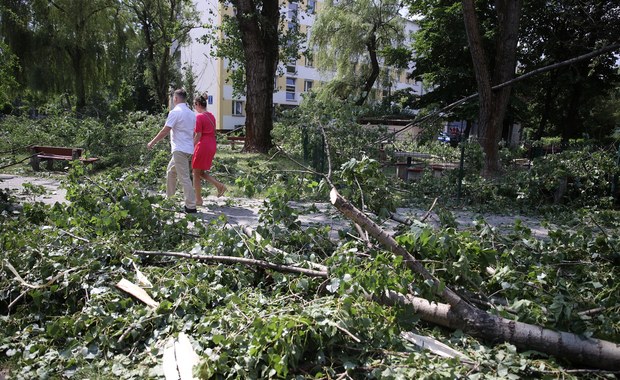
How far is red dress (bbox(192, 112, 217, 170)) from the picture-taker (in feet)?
24.4

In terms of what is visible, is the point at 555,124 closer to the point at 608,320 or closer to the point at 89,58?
the point at 89,58

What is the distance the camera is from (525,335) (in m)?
3.20

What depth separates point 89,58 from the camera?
79.6ft

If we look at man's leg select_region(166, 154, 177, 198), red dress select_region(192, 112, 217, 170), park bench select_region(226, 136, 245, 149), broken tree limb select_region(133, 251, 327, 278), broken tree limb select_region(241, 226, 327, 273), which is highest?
red dress select_region(192, 112, 217, 170)

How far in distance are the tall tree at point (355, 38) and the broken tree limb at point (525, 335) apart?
26963 mm

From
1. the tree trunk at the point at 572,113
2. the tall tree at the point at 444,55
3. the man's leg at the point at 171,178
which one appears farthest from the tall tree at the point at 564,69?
the man's leg at the point at 171,178

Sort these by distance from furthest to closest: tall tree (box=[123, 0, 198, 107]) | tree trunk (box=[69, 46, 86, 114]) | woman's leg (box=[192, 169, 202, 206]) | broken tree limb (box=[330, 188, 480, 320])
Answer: tall tree (box=[123, 0, 198, 107])
tree trunk (box=[69, 46, 86, 114])
woman's leg (box=[192, 169, 202, 206])
broken tree limb (box=[330, 188, 480, 320])

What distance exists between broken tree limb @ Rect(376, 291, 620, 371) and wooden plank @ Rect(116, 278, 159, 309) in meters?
1.69

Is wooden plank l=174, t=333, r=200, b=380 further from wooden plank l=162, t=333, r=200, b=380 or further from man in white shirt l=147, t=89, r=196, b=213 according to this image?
man in white shirt l=147, t=89, r=196, b=213

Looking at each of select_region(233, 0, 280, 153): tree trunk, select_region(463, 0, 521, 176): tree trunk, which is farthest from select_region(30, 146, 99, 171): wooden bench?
select_region(463, 0, 521, 176): tree trunk

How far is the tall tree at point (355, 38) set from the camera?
1197 inches

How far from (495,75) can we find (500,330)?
31.9 ft

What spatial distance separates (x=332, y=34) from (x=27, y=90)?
17978 mm

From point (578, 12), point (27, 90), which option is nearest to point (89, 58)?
point (27, 90)
